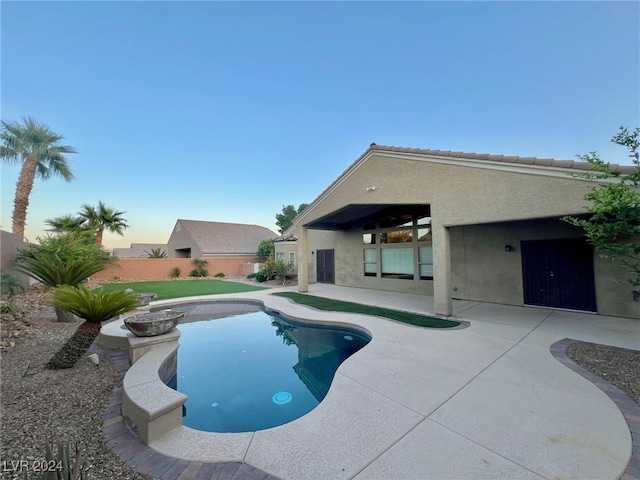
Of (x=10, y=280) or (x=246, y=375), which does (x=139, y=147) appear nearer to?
(x=10, y=280)

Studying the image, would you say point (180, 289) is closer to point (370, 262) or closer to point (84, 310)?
point (370, 262)

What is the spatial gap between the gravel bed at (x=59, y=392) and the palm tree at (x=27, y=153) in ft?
45.1

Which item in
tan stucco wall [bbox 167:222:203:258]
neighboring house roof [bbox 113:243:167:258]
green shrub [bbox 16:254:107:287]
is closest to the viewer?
green shrub [bbox 16:254:107:287]

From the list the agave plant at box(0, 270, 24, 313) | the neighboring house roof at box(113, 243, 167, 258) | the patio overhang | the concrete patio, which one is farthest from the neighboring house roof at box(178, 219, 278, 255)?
the neighboring house roof at box(113, 243, 167, 258)

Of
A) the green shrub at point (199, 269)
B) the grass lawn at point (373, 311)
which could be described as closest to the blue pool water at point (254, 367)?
the grass lawn at point (373, 311)

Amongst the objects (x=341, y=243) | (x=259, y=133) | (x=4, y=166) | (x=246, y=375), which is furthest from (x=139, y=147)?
(x=246, y=375)

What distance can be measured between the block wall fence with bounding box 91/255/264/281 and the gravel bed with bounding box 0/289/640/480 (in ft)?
54.5

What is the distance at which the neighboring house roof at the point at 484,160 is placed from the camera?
18.7 ft

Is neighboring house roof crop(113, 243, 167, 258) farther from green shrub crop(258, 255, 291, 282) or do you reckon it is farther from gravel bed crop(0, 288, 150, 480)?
gravel bed crop(0, 288, 150, 480)

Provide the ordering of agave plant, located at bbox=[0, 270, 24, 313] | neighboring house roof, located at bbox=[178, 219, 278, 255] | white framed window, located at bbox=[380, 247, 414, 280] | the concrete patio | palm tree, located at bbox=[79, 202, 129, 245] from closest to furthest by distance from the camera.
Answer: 1. the concrete patio
2. agave plant, located at bbox=[0, 270, 24, 313]
3. white framed window, located at bbox=[380, 247, 414, 280]
4. palm tree, located at bbox=[79, 202, 129, 245]
5. neighboring house roof, located at bbox=[178, 219, 278, 255]

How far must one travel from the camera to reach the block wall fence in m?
21.6

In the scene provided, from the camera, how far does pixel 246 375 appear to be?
5.58 m

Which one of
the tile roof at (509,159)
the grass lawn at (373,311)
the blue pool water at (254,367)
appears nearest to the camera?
the blue pool water at (254,367)

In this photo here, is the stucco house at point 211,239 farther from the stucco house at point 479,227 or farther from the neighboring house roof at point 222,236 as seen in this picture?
the stucco house at point 479,227
